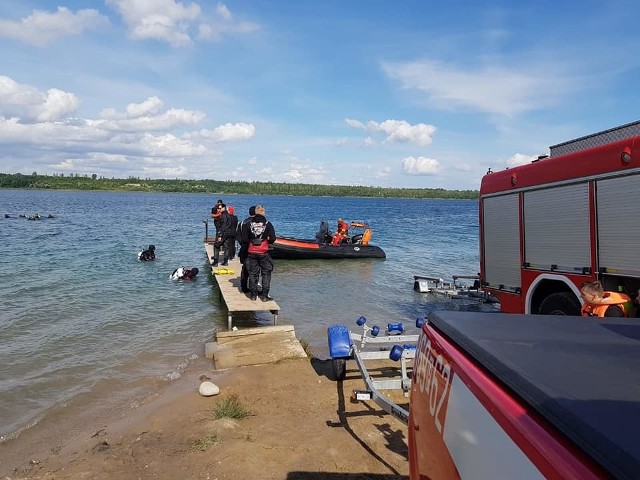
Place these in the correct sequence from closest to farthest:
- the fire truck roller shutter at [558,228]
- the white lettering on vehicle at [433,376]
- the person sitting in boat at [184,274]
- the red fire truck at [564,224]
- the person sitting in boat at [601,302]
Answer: the white lettering on vehicle at [433,376] < the person sitting in boat at [601,302] < the red fire truck at [564,224] < the fire truck roller shutter at [558,228] < the person sitting in boat at [184,274]

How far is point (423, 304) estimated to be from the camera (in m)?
12.7

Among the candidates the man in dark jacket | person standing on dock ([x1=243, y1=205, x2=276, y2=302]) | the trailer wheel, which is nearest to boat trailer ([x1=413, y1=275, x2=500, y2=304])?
person standing on dock ([x1=243, y1=205, x2=276, y2=302])

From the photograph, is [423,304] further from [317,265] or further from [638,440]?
[638,440]

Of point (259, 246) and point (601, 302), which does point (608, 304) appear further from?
point (259, 246)

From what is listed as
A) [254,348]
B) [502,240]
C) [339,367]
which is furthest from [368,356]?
[502,240]

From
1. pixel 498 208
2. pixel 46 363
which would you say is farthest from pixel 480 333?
pixel 46 363

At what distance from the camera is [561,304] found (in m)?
6.28

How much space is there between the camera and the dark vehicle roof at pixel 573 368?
3.76 ft

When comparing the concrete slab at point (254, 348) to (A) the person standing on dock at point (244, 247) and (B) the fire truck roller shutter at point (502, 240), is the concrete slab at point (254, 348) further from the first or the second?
(B) the fire truck roller shutter at point (502, 240)

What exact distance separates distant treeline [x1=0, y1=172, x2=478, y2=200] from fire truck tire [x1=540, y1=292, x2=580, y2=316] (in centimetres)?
16409

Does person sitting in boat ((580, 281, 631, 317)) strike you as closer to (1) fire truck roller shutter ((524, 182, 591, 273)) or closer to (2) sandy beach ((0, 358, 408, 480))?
(1) fire truck roller shutter ((524, 182, 591, 273))

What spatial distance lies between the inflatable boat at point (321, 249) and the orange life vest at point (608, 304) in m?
16.2

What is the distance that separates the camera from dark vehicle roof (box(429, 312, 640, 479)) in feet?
3.76

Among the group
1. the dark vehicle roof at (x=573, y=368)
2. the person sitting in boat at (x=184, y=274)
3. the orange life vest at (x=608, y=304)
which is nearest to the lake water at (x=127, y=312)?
the person sitting in boat at (x=184, y=274)
